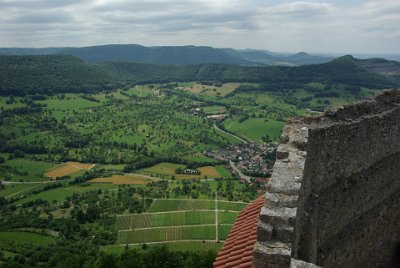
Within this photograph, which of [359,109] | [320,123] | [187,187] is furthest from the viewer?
[187,187]

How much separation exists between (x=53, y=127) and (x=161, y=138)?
141ft

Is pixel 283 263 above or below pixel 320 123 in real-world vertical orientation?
below

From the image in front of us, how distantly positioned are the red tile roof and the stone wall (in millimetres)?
1024

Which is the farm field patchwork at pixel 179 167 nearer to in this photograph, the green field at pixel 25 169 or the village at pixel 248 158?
the village at pixel 248 158

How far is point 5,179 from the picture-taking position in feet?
314

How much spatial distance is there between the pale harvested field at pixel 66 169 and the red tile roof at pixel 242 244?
98227 mm

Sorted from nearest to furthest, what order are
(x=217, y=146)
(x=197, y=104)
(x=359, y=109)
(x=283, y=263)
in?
(x=283, y=263)
(x=359, y=109)
(x=217, y=146)
(x=197, y=104)

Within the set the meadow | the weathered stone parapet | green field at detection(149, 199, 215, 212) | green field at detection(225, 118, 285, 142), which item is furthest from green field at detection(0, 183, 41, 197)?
the weathered stone parapet

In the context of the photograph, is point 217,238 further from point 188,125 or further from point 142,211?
point 188,125

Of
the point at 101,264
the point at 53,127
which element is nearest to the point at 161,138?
the point at 53,127

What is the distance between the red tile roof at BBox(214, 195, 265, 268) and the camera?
23.9 ft

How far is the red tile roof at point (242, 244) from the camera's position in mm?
7297

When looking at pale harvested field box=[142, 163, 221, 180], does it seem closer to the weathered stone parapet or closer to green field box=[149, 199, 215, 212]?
green field box=[149, 199, 215, 212]

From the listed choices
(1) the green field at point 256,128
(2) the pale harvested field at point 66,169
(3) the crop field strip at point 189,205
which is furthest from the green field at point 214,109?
(3) the crop field strip at point 189,205
